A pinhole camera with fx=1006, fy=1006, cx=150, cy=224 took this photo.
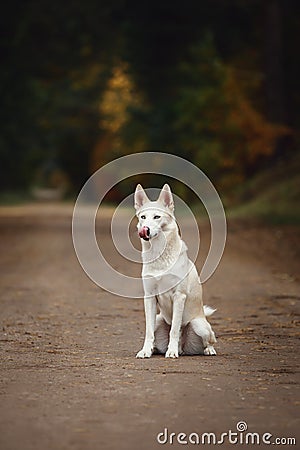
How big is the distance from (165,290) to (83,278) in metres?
9.41

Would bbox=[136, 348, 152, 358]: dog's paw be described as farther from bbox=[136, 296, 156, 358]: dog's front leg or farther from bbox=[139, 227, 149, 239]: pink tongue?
bbox=[139, 227, 149, 239]: pink tongue

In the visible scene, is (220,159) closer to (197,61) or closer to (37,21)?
(197,61)

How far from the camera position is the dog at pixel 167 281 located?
9055 mm

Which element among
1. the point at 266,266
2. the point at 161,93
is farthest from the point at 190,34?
the point at 266,266

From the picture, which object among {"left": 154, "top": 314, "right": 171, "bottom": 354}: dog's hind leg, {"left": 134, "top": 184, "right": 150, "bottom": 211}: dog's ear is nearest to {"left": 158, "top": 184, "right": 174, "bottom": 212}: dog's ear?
{"left": 134, "top": 184, "right": 150, "bottom": 211}: dog's ear

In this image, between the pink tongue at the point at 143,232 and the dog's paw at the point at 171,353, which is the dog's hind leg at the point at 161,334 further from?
the pink tongue at the point at 143,232

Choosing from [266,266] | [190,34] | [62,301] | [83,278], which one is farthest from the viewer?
[190,34]

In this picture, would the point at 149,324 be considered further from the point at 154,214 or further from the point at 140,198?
the point at 140,198

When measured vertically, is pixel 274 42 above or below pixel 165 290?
above

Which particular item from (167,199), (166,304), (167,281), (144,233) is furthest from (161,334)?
(167,199)

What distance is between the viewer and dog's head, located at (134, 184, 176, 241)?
8.93 metres

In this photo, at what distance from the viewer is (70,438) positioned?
Result: 20.0 ft

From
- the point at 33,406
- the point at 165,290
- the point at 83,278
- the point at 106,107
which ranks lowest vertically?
the point at 33,406

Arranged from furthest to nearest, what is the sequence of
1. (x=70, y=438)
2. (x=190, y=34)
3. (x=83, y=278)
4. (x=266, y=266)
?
(x=190, y=34)
(x=266, y=266)
(x=83, y=278)
(x=70, y=438)
